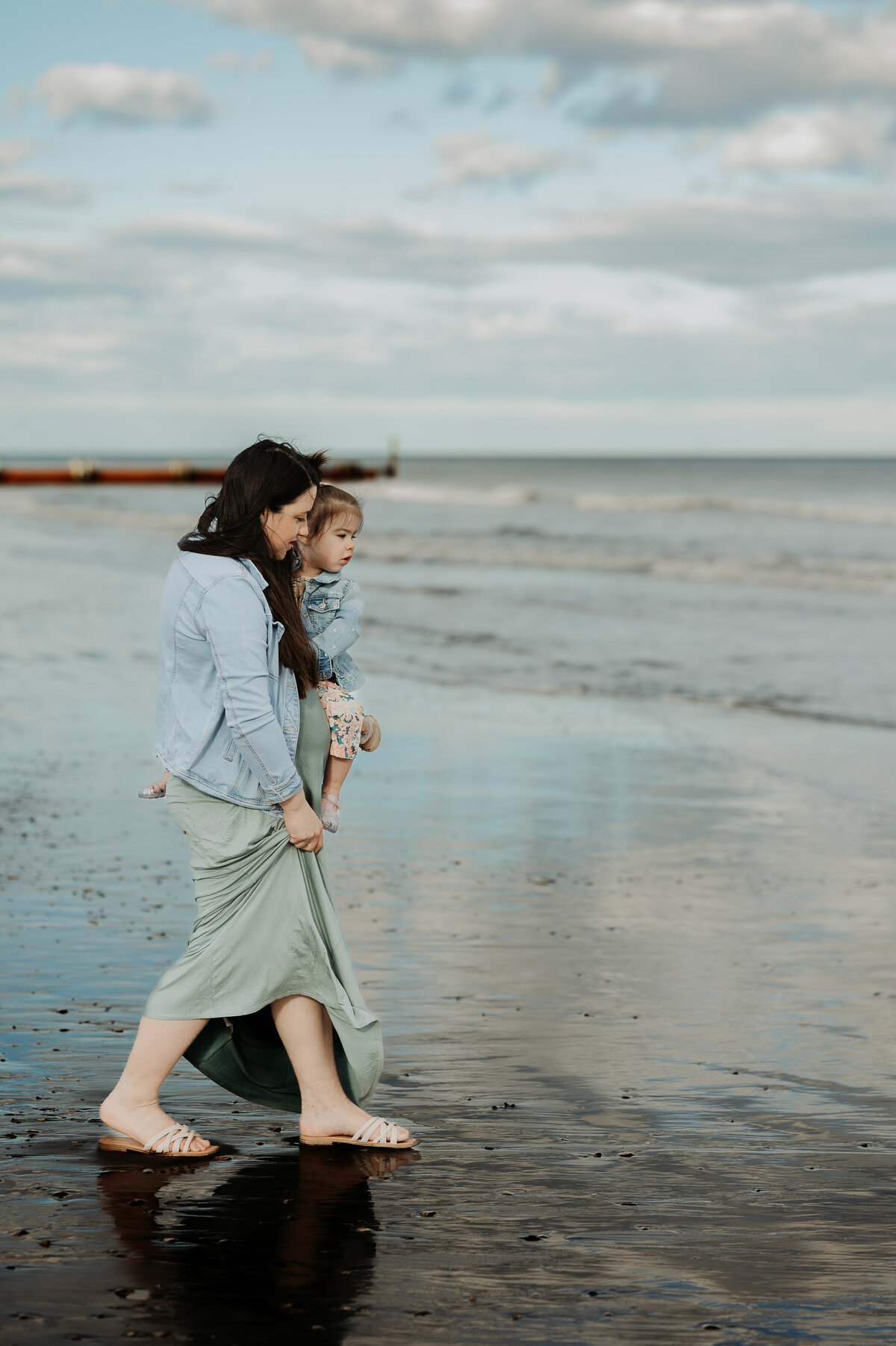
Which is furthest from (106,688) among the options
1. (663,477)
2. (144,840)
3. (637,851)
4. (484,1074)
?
(663,477)

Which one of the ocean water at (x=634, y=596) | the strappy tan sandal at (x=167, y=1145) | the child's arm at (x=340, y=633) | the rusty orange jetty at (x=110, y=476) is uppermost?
the rusty orange jetty at (x=110, y=476)

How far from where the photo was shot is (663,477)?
111 metres

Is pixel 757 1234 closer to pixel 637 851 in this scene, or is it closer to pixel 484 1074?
pixel 484 1074

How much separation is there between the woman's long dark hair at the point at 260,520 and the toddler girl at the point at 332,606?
8 cm

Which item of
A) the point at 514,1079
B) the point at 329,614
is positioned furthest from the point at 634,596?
the point at 329,614

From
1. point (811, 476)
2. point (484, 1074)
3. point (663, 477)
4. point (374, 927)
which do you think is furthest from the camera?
point (811, 476)

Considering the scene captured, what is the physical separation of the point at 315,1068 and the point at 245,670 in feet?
3.29

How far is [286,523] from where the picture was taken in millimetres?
3873

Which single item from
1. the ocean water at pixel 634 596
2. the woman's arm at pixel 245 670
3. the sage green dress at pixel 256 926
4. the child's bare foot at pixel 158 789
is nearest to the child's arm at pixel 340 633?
the sage green dress at pixel 256 926

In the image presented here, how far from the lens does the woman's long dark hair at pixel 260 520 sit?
12.5 ft

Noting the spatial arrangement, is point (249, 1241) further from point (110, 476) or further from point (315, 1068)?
point (110, 476)

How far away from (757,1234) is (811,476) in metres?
120

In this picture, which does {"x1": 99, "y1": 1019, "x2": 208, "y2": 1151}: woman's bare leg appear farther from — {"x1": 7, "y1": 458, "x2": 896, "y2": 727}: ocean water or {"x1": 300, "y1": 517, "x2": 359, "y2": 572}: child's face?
{"x1": 7, "y1": 458, "x2": 896, "y2": 727}: ocean water

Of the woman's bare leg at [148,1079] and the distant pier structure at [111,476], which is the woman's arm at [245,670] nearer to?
the woman's bare leg at [148,1079]
